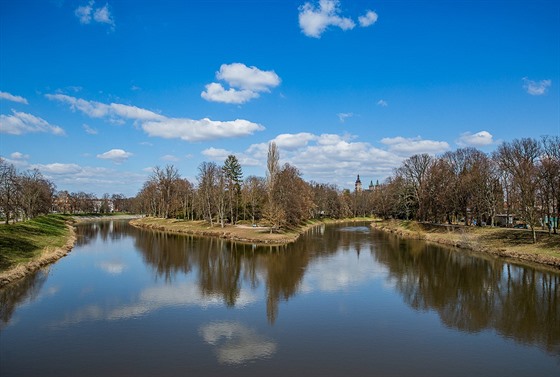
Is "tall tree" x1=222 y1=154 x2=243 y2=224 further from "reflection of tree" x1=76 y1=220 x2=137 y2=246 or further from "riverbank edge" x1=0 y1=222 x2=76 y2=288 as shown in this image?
"riverbank edge" x1=0 y1=222 x2=76 y2=288

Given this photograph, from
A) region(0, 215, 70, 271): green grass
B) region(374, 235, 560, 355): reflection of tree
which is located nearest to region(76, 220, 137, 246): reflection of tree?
region(0, 215, 70, 271): green grass

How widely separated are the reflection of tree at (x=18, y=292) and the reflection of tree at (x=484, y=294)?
850 inches

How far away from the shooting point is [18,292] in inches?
907

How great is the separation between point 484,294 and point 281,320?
14.7 meters

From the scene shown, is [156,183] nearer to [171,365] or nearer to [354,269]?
[354,269]

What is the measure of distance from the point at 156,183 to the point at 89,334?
83056 millimetres

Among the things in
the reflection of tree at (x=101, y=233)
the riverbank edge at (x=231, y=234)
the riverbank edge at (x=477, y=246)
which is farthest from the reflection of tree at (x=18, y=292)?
the riverbank edge at (x=477, y=246)

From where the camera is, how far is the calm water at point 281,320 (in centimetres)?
1353

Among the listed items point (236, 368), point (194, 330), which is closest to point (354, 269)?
point (194, 330)

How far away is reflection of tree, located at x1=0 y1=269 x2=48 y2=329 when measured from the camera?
19145 millimetres

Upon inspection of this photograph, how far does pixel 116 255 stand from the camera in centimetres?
4162

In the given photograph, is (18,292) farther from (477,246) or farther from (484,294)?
(477,246)

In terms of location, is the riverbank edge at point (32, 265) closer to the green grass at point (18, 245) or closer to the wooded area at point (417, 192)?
the green grass at point (18, 245)

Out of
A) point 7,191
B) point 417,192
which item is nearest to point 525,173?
point 417,192
